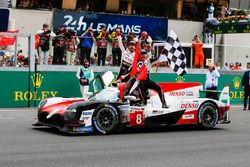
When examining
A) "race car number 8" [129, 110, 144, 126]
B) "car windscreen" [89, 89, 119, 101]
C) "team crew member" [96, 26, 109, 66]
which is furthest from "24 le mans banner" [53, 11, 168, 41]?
"race car number 8" [129, 110, 144, 126]

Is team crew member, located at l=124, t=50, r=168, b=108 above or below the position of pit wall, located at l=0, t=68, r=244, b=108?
above

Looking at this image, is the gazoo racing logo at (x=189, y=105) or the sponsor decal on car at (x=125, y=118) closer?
the sponsor decal on car at (x=125, y=118)

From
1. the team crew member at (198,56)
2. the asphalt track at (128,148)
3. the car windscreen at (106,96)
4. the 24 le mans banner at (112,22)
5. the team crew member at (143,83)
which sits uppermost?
the 24 le mans banner at (112,22)

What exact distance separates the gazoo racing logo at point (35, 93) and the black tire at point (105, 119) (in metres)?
7.49

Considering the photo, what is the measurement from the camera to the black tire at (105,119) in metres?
11.9

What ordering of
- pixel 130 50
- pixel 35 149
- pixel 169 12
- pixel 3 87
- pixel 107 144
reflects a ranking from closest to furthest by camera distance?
1. pixel 35 149
2. pixel 107 144
3. pixel 130 50
4. pixel 3 87
5. pixel 169 12

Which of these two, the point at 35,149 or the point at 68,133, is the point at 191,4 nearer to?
the point at 68,133

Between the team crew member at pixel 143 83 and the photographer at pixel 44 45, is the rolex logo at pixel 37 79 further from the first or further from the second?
the team crew member at pixel 143 83

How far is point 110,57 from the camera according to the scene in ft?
69.7

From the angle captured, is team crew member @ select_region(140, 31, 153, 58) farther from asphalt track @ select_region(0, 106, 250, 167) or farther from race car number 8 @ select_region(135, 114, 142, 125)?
race car number 8 @ select_region(135, 114, 142, 125)

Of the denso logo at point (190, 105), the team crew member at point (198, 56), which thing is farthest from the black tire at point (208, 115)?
the team crew member at point (198, 56)

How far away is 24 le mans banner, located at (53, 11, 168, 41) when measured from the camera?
94.3 ft

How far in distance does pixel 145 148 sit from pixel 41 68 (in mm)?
9813

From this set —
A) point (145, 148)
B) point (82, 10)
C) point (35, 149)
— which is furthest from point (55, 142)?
point (82, 10)
